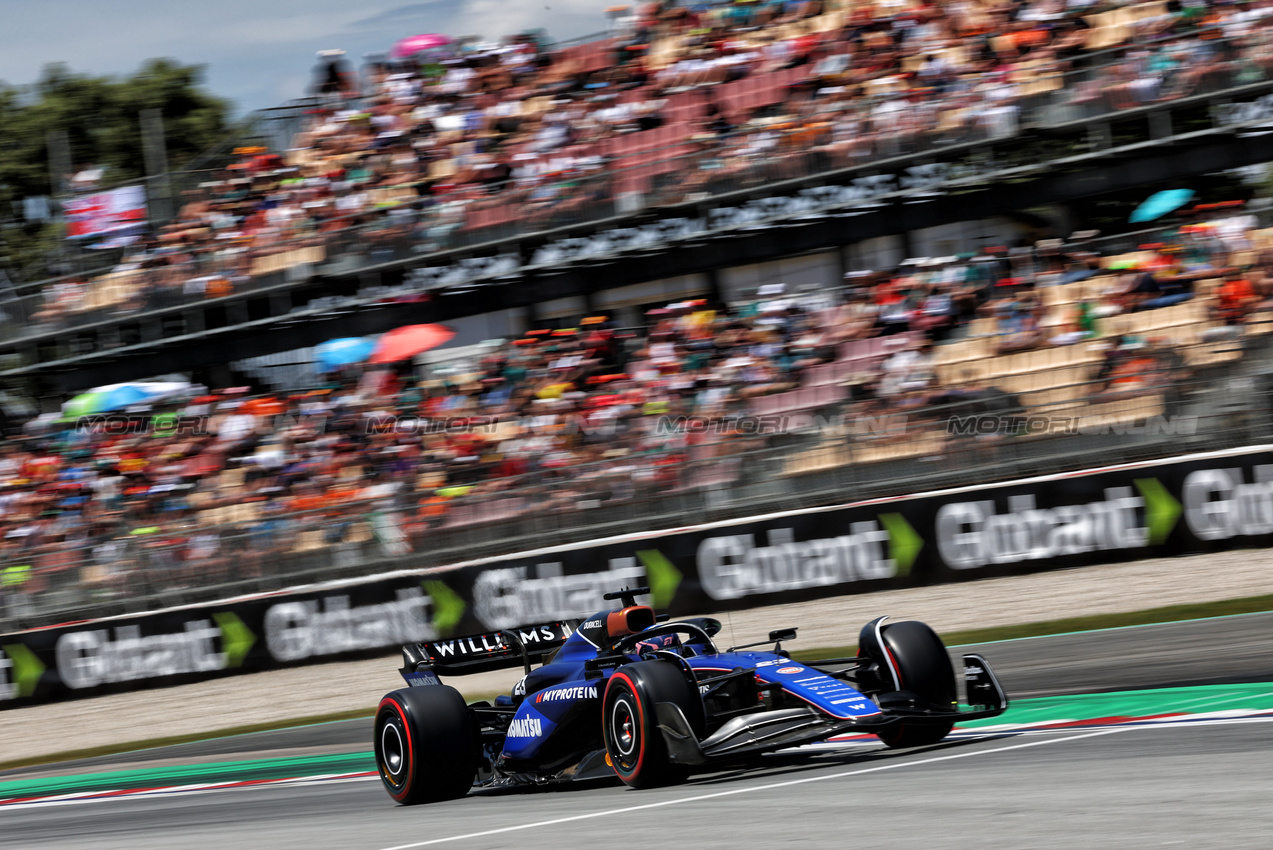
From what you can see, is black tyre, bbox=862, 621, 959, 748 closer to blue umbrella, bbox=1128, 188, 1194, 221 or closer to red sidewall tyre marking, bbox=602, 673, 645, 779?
red sidewall tyre marking, bbox=602, 673, 645, 779

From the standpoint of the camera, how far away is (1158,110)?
1680 centimetres

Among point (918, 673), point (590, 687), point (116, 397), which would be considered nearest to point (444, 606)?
point (116, 397)

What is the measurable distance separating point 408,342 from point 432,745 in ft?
42.1

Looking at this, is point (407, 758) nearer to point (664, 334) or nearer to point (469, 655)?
point (469, 655)

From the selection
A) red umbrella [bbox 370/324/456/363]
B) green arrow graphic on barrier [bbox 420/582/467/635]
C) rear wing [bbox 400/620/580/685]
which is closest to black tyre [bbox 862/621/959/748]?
rear wing [bbox 400/620/580/685]

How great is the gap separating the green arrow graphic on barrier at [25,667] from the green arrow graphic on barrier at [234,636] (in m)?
2.63

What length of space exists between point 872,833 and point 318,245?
1820cm

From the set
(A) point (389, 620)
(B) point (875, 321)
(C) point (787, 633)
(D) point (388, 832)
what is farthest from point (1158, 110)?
(D) point (388, 832)

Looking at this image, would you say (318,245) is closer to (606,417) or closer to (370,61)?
(370,61)

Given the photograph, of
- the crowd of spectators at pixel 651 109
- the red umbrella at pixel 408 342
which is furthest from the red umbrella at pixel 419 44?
the red umbrella at pixel 408 342

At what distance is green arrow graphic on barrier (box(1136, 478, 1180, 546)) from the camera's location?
1332 centimetres

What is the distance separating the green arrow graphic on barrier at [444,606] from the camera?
630 inches

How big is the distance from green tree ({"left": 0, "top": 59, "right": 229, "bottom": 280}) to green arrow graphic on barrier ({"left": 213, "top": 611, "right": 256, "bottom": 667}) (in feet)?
66.9

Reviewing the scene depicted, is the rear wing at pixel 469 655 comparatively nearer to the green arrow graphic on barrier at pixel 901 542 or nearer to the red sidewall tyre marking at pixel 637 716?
the red sidewall tyre marking at pixel 637 716
